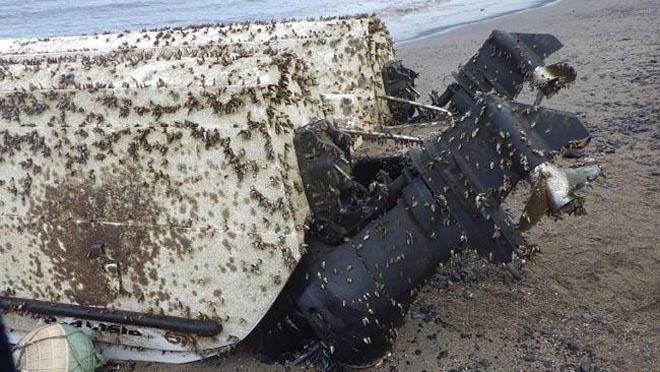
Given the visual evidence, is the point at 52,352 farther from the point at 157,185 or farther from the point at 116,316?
the point at 157,185

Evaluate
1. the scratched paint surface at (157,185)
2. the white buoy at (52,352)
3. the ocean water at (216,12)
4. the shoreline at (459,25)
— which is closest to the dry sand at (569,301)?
the white buoy at (52,352)

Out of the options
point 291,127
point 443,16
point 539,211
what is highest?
point 291,127

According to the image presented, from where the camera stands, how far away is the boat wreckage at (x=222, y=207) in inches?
90.0

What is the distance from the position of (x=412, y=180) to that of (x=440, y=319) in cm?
98

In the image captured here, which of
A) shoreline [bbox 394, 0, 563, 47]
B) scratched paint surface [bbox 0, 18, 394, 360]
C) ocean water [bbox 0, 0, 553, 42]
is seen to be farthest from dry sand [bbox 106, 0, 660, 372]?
ocean water [bbox 0, 0, 553, 42]

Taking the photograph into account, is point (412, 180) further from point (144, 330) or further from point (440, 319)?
point (144, 330)

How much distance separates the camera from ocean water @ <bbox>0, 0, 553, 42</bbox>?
1510 centimetres

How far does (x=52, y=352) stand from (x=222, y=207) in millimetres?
979

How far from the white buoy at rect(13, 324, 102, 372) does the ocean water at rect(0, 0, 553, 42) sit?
11371 millimetres

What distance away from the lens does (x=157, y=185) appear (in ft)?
8.06

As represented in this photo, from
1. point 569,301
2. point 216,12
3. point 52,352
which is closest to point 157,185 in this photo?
point 52,352

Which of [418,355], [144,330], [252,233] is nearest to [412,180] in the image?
[252,233]

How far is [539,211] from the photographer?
198cm

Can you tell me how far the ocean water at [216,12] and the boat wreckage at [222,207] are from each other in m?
11.1
